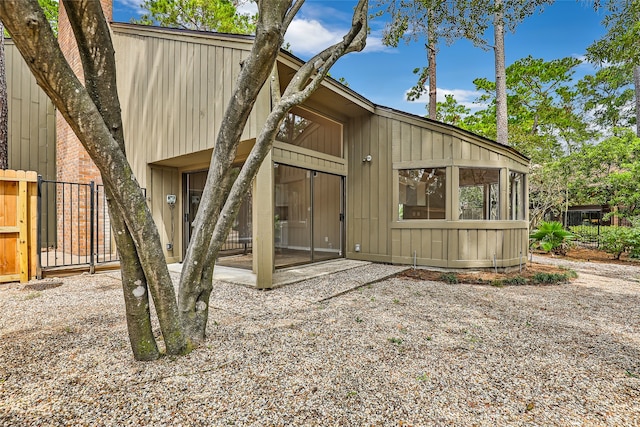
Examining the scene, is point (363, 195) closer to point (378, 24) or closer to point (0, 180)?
point (378, 24)

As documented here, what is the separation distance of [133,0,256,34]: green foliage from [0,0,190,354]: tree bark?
14.1 metres

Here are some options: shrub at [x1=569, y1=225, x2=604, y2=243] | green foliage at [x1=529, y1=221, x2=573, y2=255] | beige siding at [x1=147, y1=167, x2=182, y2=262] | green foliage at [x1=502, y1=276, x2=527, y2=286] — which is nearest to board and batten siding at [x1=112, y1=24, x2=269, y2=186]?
beige siding at [x1=147, y1=167, x2=182, y2=262]

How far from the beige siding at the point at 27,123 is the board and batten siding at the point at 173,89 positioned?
293 centimetres

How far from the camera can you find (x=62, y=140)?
7.50 meters

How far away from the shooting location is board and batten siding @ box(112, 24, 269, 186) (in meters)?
5.02

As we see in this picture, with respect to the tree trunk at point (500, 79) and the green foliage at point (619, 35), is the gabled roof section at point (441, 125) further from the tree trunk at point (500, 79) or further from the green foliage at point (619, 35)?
the green foliage at point (619, 35)

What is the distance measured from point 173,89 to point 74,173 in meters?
3.23

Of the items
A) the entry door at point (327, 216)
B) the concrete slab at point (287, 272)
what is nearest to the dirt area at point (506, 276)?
the concrete slab at point (287, 272)

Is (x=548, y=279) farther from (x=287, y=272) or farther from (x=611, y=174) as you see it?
(x=611, y=174)

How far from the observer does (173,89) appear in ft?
19.7

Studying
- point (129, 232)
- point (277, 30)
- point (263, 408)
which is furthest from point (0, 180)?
point (263, 408)

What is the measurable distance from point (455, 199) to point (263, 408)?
18.4 ft

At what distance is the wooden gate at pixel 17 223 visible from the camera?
4.73 m

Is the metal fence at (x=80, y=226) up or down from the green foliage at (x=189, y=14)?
down
